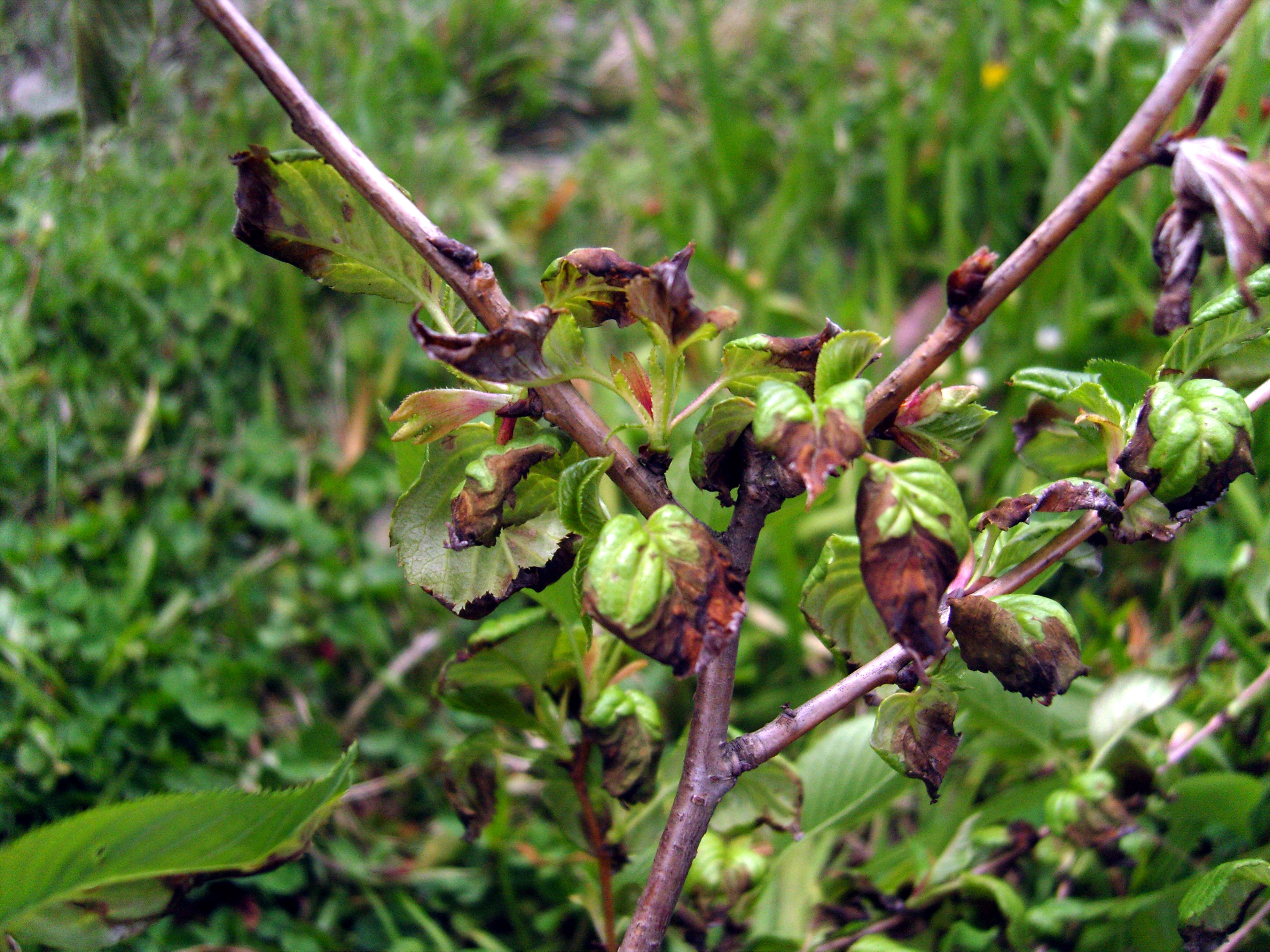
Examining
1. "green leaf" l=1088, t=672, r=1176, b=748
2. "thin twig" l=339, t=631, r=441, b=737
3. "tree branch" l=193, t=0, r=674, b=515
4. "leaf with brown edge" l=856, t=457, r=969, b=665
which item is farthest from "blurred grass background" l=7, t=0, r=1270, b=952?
"leaf with brown edge" l=856, t=457, r=969, b=665

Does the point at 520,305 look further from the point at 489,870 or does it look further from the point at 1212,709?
the point at 1212,709

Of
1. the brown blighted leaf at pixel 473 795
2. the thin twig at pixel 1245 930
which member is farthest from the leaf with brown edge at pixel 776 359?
the thin twig at pixel 1245 930

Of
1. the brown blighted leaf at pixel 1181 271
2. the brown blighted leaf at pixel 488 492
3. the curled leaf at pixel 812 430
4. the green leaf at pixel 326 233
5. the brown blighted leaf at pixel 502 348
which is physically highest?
the green leaf at pixel 326 233

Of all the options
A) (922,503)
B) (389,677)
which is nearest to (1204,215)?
(922,503)

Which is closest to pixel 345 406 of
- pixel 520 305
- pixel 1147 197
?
pixel 520 305

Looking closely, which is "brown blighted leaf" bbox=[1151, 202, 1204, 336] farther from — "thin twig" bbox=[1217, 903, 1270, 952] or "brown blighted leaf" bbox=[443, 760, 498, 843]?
"brown blighted leaf" bbox=[443, 760, 498, 843]

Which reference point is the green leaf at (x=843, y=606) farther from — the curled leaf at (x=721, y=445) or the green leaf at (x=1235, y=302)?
the green leaf at (x=1235, y=302)

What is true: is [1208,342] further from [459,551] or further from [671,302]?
[459,551]
